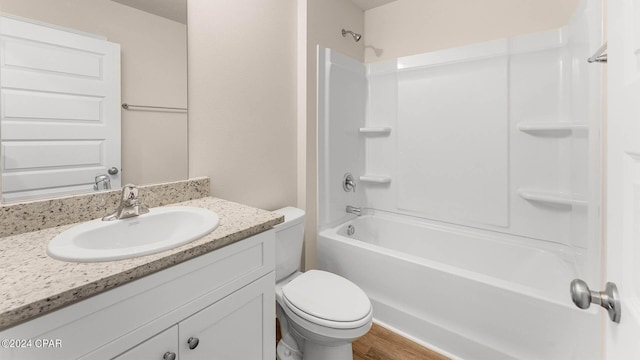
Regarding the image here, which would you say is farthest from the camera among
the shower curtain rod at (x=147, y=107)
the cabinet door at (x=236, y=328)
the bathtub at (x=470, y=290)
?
the bathtub at (x=470, y=290)

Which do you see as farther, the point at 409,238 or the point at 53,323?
the point at 409,238

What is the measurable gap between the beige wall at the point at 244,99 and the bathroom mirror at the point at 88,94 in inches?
3.4

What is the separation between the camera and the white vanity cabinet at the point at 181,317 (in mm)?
593

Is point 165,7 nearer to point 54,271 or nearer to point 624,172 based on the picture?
point 54,271

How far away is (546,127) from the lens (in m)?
1.74

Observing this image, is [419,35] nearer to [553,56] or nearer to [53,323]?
[553,56]

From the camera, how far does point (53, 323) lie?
57cm

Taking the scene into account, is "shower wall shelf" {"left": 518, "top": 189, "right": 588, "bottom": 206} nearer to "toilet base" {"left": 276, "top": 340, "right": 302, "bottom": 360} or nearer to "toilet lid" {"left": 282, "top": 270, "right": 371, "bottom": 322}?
"toilet lid" {"left": 282, "top": 270, "right": 371, "bottom": 322}

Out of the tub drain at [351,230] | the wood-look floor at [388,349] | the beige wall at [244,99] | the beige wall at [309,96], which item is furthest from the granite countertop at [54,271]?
the tub drain at [351,230]

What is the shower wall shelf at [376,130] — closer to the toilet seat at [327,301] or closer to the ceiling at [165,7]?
the toilet seat at [327,301]

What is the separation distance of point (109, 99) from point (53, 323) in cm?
88

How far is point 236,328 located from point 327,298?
54 cm

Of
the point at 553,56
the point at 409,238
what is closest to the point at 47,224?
the point at 409,238

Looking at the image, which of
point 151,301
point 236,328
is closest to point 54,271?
point 151,301
